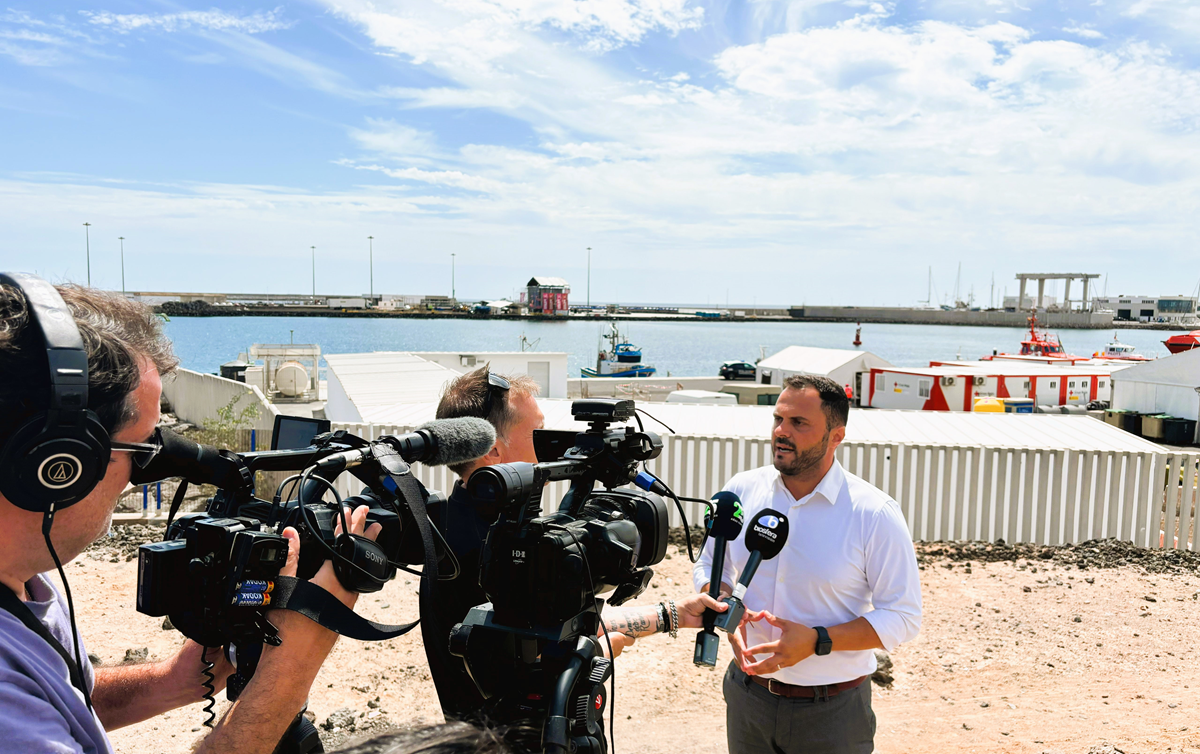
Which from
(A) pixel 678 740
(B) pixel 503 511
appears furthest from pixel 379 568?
(A) pixel 678 740

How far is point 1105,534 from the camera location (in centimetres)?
1008

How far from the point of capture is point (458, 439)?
2074mm

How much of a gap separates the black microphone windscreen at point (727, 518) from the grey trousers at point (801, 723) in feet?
2.68

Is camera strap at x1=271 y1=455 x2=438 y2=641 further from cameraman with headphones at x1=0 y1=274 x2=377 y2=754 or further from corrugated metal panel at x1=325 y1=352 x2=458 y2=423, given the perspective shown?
corrugated metal panel at x1=325 y1=352 x2=458 y2=423

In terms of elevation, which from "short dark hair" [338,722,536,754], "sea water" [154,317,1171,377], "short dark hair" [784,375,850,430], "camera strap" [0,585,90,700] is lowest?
"sea water" [154,317,1171,377]

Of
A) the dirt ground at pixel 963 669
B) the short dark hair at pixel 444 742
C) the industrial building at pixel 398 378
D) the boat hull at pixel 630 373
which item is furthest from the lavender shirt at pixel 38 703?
the boat hull at pixel 630 373

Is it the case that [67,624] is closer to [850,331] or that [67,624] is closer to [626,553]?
[626,553]

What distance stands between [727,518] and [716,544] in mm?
108

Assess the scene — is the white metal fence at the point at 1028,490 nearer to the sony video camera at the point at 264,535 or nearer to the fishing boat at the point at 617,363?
the sony video camera at the point at 264,535

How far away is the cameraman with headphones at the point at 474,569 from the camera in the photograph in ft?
8.27

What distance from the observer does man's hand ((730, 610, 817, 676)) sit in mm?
2879

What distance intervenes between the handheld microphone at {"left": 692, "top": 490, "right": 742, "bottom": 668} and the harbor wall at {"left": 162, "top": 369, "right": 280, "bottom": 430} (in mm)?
14838

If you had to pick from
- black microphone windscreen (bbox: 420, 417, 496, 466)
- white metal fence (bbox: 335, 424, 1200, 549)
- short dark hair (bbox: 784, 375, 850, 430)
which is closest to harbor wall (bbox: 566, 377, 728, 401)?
white metal fence (bbox: 335, 424, 1200, 549)

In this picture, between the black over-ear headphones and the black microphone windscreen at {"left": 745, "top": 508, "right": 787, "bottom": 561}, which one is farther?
the black microphone windscreen at {"left": 745, "top": 508, "right": 787, "bottom": 561}
